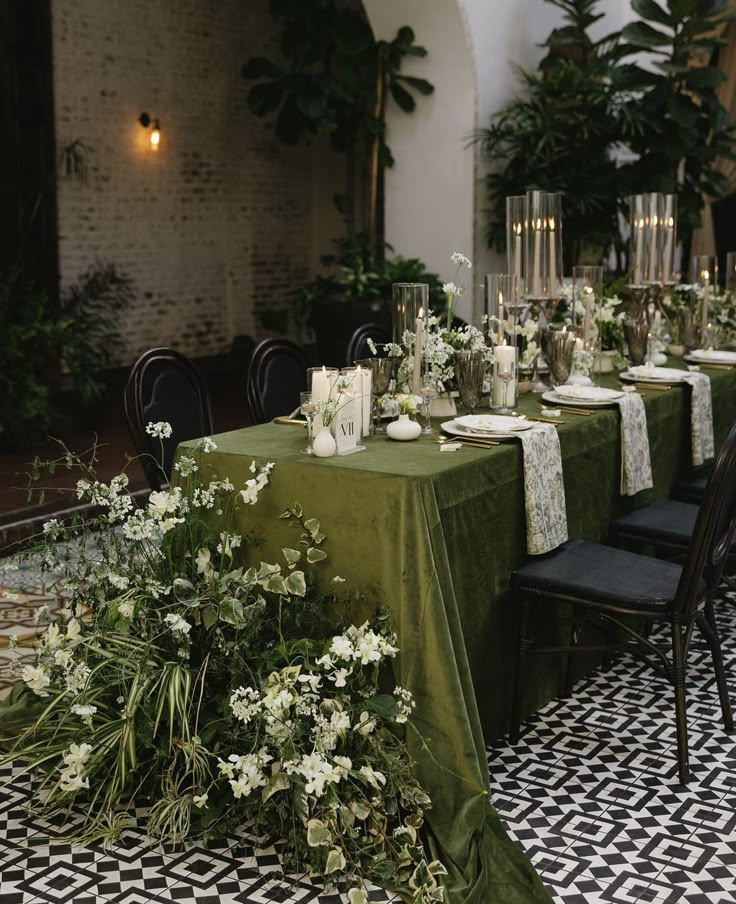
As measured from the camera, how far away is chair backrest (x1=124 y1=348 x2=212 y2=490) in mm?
3975

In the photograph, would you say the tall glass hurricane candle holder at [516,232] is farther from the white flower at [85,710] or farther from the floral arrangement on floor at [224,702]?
the white flower at [85,710]

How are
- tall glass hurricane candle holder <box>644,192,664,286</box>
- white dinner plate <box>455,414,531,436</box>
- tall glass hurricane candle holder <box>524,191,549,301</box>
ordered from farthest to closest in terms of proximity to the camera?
tall glass hurricane candle holder <box>644,192,664,286</box> → tall glass hurricane candle holder <box>524,191,549,301</box> → white dinner plate <box>455,414,531,436</box>

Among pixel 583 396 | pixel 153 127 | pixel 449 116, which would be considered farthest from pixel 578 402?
pixel 153 127

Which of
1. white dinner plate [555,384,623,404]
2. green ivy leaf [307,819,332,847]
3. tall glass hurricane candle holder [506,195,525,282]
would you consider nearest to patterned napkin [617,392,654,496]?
white dinner plate [555,384,623,404]

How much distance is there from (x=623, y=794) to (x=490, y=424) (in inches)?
44.2

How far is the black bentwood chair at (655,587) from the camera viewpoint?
3.25 m

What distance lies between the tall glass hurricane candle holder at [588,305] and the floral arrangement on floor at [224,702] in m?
1.90

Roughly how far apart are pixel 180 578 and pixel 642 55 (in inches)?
315

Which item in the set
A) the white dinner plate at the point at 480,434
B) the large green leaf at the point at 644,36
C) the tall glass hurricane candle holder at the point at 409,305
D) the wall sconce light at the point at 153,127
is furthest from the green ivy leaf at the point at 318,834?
the wall sconce light at the point at 153,127

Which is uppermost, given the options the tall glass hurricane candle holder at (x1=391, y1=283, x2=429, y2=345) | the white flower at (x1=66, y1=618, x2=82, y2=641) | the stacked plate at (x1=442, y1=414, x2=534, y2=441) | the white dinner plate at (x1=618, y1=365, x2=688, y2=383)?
the tall glass hurricane candle holder at (x1=391, y1=283, x2=429, y2=345)

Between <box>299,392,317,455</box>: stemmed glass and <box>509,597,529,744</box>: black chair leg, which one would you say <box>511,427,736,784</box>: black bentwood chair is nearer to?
<box>509,597,529,744</box>: black chair leg

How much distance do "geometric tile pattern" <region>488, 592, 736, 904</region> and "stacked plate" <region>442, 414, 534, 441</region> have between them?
936 millimetres

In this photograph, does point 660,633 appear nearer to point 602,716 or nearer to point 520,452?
point 602,716

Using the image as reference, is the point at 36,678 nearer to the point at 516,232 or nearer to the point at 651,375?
the point at 516,232
